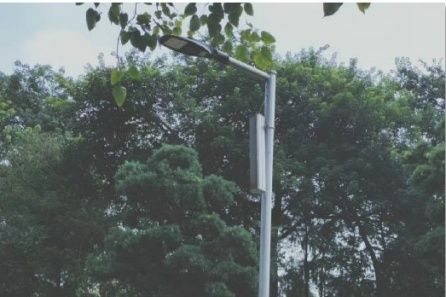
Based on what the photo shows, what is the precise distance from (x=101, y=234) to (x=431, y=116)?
11.4 m

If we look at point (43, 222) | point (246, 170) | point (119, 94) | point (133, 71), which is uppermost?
point (246, 170)

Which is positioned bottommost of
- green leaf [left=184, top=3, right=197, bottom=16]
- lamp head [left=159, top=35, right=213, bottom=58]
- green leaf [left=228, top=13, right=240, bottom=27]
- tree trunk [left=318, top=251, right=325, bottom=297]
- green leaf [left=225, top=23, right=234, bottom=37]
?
green leaf [left=228, top=13, right=240, bottom=27]

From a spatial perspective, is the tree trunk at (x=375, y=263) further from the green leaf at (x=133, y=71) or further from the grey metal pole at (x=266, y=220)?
the green leaf at (x=133, y=71)

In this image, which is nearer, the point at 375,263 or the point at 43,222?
the point at 375,263

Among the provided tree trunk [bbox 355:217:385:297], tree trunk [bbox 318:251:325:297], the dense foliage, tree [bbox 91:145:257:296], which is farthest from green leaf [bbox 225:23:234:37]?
tree trunk [bbox 318:251:325:297]

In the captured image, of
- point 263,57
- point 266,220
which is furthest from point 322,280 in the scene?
point 263,57

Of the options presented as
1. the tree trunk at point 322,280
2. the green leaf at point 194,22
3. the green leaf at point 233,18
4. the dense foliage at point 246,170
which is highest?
the dense foliage at point 246,170

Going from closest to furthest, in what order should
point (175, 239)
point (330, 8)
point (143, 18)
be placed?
point (330, 8), point (143, 18), point (175, 239)

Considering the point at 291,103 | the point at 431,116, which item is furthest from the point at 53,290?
the point at 431,116

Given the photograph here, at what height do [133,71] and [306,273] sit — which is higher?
[306,273]

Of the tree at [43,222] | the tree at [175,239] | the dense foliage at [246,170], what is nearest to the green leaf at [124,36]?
the tree at [175,239]

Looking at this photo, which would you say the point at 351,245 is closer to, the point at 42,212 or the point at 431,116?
the point at 431,116

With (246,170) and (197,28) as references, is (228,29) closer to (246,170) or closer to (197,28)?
(197,28)

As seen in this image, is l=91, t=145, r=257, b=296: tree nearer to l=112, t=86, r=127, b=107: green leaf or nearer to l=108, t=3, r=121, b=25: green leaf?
l=108, t=3, r=121, b=25: green leaf
